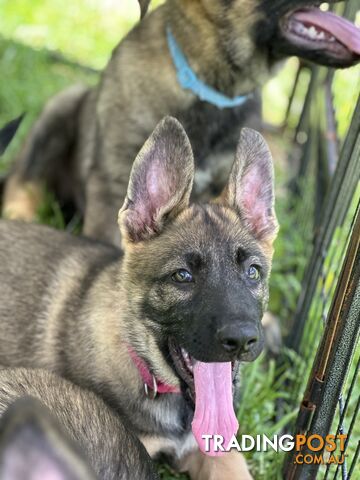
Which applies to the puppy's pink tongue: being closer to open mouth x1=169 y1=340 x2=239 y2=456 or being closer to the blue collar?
open mouth x1=169 y1=340 x2=239 y2=456

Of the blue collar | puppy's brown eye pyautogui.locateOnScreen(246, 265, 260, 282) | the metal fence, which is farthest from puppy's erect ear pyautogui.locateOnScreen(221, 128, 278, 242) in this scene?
the blue collar

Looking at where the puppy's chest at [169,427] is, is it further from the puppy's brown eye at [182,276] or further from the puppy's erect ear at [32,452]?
the puppy's erect ear at [32,452]

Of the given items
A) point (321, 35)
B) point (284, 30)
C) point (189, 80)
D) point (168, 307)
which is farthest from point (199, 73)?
point (168, 307)

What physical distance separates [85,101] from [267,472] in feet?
8.42

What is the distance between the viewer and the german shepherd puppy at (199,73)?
11.3 ft

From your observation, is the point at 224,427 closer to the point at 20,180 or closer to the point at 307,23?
the point at 307,23

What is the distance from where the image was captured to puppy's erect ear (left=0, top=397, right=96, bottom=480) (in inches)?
51.8

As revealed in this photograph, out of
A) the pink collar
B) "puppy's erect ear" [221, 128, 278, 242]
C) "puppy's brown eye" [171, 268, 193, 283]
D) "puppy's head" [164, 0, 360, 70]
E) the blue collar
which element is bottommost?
the pink collar

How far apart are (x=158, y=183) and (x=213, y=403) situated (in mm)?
847

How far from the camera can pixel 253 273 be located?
8.93 feet

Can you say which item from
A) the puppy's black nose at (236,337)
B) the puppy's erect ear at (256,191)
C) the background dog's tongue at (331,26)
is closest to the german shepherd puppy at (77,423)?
the puppy's black nose at (236,337)

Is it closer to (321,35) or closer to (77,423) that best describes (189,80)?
(321,35)

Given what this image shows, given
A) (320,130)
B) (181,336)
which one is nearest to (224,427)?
(181,336)

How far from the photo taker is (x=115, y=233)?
3.96m
